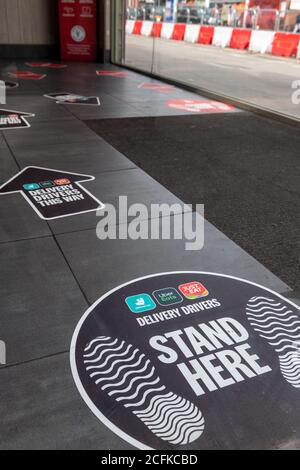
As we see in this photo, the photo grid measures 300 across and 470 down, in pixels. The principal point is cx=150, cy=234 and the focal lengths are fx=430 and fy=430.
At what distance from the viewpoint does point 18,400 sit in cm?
185

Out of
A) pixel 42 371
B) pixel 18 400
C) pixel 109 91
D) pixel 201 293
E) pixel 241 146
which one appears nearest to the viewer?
pixel 18 400

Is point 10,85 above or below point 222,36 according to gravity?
below

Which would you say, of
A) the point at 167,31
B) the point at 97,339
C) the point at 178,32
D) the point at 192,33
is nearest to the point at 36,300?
the point at 97,339

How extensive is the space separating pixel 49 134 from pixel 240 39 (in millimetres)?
16658

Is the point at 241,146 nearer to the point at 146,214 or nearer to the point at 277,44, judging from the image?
the point at 146,214

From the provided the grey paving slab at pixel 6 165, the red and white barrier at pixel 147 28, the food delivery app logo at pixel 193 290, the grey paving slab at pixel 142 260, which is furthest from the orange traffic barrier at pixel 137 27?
the food delivery app logo at pixel 193 290

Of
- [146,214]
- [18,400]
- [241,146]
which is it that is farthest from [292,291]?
[241,146]

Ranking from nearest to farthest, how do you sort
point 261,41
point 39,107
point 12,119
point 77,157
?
1. point 77,157
2. point 12,119
3. point 39,107
4. point 261,41

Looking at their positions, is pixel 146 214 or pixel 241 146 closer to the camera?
pixel 146 214

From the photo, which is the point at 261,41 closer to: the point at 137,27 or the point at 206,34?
the point at 206,34

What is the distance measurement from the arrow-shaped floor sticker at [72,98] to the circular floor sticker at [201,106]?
1.40 meters

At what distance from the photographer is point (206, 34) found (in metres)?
22.1

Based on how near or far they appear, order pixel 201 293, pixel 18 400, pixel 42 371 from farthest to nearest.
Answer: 1. pixel 201 293
2. pixel 42 371
3. pixel 18 400
